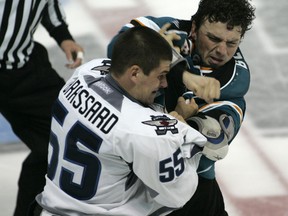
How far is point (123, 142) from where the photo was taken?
7.52 feet

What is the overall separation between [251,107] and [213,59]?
1677mm

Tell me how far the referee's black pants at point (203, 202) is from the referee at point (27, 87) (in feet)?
2.93

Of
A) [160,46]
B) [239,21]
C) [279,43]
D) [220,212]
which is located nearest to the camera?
[160,46]

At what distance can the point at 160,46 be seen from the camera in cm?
237

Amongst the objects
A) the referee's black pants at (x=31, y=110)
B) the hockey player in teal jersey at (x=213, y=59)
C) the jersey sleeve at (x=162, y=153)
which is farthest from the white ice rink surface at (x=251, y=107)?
the jersey sleeve at (x=162, y=153)

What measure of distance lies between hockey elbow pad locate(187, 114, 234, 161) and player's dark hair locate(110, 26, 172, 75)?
0.81ft

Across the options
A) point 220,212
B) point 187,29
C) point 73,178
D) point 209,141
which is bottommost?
point 220,212

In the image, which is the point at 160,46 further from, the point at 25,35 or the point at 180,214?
the point at 25,35

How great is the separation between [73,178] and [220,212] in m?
0.65

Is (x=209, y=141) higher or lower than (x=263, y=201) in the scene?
higher

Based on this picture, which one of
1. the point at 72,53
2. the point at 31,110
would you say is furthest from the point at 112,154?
the point at 72,53

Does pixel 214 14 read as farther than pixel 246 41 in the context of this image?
No

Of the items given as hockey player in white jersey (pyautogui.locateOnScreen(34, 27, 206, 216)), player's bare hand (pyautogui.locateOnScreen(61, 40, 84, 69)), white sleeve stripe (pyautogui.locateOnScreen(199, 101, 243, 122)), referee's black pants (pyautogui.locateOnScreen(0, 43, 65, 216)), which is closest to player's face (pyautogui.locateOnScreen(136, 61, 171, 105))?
hockey player in white jersey (pyautogui.locateOnScreen(34, 27, 206, 216))

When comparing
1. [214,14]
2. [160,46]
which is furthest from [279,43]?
[160,46]
